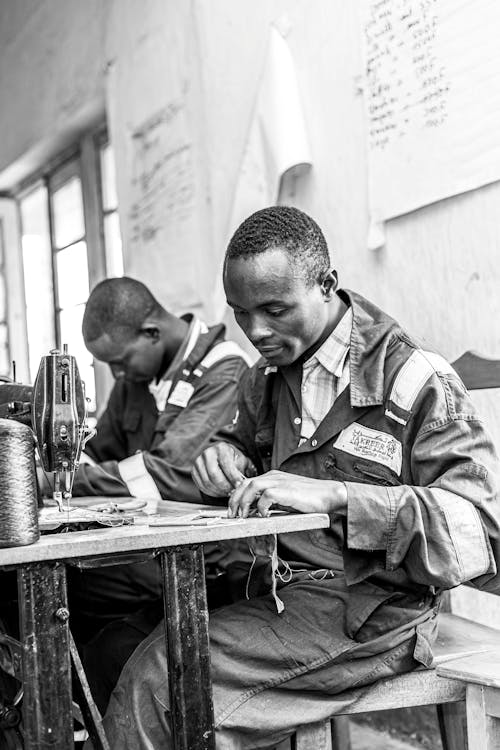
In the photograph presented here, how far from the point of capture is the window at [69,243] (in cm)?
565

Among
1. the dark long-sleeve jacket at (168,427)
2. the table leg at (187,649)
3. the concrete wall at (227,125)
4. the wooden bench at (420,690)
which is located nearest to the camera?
the table leg at (187,649)

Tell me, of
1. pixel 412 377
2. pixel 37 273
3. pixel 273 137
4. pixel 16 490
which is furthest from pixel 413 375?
pixel 37 273

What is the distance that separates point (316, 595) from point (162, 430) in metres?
1.48

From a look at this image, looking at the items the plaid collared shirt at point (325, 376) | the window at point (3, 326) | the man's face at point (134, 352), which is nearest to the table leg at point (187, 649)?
the plaid collared shirt at point (325, 376)

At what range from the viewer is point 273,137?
3410 mm

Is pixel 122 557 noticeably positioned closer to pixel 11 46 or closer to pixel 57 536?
pixel 57 536

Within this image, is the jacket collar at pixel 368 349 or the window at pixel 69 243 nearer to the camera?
the jacket collar at pixel 368 349

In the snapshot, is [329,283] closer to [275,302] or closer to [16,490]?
[275,302]

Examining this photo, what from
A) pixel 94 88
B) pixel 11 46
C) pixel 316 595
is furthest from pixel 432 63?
pixel 11 46

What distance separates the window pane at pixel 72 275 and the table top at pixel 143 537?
4140mm

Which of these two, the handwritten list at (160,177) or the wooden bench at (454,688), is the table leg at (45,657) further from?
the handwritten list at (160,177)

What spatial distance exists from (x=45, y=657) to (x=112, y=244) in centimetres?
418

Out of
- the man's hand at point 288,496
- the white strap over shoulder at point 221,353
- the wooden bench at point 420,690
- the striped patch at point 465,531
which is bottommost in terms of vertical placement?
the wooden bench at point 420,690

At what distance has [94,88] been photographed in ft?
17.1
